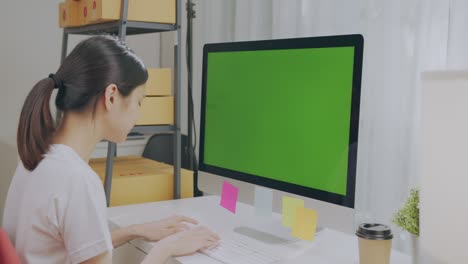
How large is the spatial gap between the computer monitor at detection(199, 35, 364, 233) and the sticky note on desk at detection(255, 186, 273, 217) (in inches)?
0.9

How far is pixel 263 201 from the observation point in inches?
58.0

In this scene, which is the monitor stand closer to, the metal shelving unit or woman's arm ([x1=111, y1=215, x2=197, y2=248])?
woman's arm ([x1=111, y1=215, x2=197, y2=248])

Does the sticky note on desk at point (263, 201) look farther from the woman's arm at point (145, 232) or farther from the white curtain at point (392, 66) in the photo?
the white curtain at point (392, 66)

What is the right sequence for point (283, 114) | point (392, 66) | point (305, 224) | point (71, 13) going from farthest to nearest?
point (71, 13) < point (392, 66) < point (283, 114) < point (305, 224)

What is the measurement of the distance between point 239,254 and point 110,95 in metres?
0.48

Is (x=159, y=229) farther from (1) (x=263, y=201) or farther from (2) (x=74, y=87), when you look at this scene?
(2) (x=74, y=87)

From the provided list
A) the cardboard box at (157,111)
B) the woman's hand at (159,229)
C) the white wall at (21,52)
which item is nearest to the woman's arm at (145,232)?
the woman's hand at (159,229)

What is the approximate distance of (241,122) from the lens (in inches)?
61.4

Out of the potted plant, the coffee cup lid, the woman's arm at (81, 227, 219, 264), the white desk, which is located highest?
the potted plant

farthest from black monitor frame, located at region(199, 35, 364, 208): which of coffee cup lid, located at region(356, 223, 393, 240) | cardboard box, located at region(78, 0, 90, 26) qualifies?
cardboard box, located at region(78, 0, 90, 26)

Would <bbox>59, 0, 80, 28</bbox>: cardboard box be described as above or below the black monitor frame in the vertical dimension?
above

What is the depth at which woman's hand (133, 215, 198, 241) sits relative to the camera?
146 cm

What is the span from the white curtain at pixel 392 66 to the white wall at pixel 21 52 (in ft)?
4.95

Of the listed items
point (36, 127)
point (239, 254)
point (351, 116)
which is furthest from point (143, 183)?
point (351, 116)
